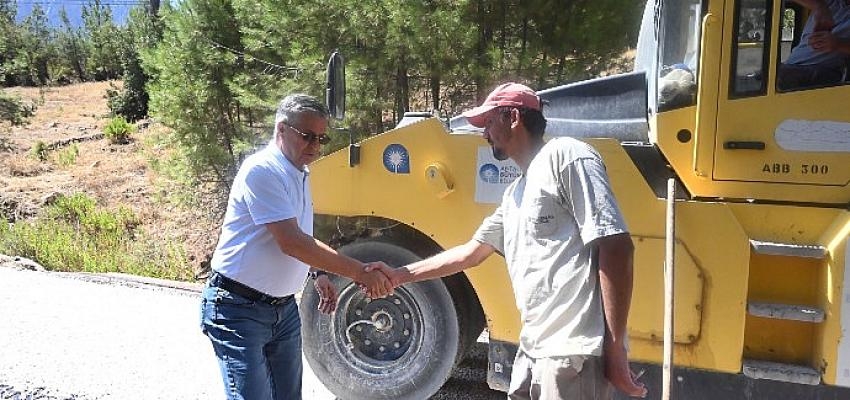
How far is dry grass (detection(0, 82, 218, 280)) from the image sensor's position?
15047 mm

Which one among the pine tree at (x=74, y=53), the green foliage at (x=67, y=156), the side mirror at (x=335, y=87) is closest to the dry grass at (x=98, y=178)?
the green foliage at (x=67, y=156)

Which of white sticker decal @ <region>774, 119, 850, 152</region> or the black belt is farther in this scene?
white sticker decal @ <region>774, 119, 850, 152</region>

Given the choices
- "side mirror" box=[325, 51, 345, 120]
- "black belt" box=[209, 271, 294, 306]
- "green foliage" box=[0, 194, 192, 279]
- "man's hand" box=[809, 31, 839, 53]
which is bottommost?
"green foliage" box=[0, 194, 192, 279]

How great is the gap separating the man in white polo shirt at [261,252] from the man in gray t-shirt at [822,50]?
215cm

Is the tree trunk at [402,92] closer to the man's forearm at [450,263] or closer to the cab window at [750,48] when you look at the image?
the cab window at [750,48]

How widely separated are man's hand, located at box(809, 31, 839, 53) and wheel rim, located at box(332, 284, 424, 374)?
2.34 metres

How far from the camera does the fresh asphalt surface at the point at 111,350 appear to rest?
180 inches

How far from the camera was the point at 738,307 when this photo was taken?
137 inches

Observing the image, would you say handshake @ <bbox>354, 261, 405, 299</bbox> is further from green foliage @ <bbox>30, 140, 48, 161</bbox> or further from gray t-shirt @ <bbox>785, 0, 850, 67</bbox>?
green foliage @ <bbox>30, 140, 48, 161</bbox>

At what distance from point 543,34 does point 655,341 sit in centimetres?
561

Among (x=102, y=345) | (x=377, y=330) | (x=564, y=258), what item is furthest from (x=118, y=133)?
(x=564, y=258)

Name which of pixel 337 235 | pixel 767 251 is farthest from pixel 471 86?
pixel 767 251

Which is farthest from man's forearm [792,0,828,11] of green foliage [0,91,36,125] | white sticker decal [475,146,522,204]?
green foliage [0,91,36,125]

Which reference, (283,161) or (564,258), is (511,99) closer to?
(564,258)
